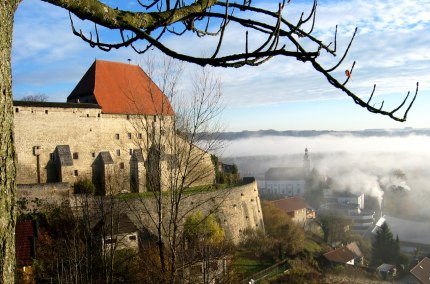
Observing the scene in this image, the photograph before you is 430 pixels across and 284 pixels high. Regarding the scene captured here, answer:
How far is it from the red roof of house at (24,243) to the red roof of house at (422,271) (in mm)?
32798

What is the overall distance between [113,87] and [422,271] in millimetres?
31723

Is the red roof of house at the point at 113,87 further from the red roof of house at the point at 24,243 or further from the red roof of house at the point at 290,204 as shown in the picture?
the red roof of house at the point at 290,204

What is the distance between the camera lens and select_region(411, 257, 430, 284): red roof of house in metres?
35.4

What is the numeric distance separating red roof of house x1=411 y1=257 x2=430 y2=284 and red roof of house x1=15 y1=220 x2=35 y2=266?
108ft

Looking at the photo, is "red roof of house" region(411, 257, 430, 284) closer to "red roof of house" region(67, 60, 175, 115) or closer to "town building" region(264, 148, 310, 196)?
"red roof of house" region(67, 60, 175, 115)

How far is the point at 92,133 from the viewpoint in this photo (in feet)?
74.5

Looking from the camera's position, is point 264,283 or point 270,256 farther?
point 270,256

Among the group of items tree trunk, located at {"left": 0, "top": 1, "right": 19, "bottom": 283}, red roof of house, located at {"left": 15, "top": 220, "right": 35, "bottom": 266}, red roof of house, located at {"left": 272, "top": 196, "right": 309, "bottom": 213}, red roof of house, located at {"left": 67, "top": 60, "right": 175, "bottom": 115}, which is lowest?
red roof of house, located at {"left": 272, "top": 196, "right": 309, "bottom": 213}

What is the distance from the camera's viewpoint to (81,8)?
1.81 meters

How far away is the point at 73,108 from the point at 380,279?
91.4ft

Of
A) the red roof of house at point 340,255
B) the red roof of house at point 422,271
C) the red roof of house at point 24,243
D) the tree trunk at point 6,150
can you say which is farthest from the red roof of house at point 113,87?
the red roof of house at point 422,271

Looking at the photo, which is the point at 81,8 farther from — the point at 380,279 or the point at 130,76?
the point at 380,279

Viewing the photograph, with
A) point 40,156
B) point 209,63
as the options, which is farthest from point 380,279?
point 209,63

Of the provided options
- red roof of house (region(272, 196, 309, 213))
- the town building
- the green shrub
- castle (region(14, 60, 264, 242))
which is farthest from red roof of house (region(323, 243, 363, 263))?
the town building
